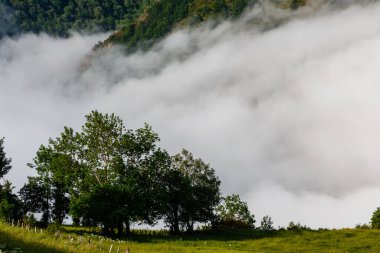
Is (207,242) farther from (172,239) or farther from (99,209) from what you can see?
(99,209)

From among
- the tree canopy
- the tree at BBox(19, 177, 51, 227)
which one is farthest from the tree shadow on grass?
the tree at BBox(19, 177, 51, 227)

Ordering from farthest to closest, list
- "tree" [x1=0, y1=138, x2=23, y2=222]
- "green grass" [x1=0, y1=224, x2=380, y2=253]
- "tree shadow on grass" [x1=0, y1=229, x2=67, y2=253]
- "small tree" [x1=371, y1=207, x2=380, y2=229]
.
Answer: "small tree" [x1=371, y1=207, x2=380, y2=229]
"tree" [x1=0, y1=138, x2=23, y2=222]
"green grass" [x1=0, y1=224, x2=380, y2=253]
"tree shadow on grass" [x1=0, y1=229, x2=67, y2=253]

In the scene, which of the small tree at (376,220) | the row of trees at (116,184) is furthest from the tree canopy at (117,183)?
the small tree at (376,220)

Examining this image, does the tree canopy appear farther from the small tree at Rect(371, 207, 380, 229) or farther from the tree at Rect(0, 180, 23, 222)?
the small tree at Rect(371, 207, 380, 229)

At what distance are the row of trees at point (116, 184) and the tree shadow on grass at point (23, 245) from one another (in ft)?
128

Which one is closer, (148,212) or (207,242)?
(207,242)

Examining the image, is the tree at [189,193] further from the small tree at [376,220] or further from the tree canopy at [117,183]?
the small tree at [376,220]

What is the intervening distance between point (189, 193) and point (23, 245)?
54395 mm

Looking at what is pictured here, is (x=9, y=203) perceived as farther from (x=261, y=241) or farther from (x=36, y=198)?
(x=261, y=241)

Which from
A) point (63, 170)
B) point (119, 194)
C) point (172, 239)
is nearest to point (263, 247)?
point (172, 239)

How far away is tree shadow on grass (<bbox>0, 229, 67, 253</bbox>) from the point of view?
96.7ft

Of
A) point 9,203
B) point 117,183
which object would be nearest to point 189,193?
point 117,183

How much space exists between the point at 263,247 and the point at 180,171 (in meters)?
26.1

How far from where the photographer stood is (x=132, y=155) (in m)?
82.1
